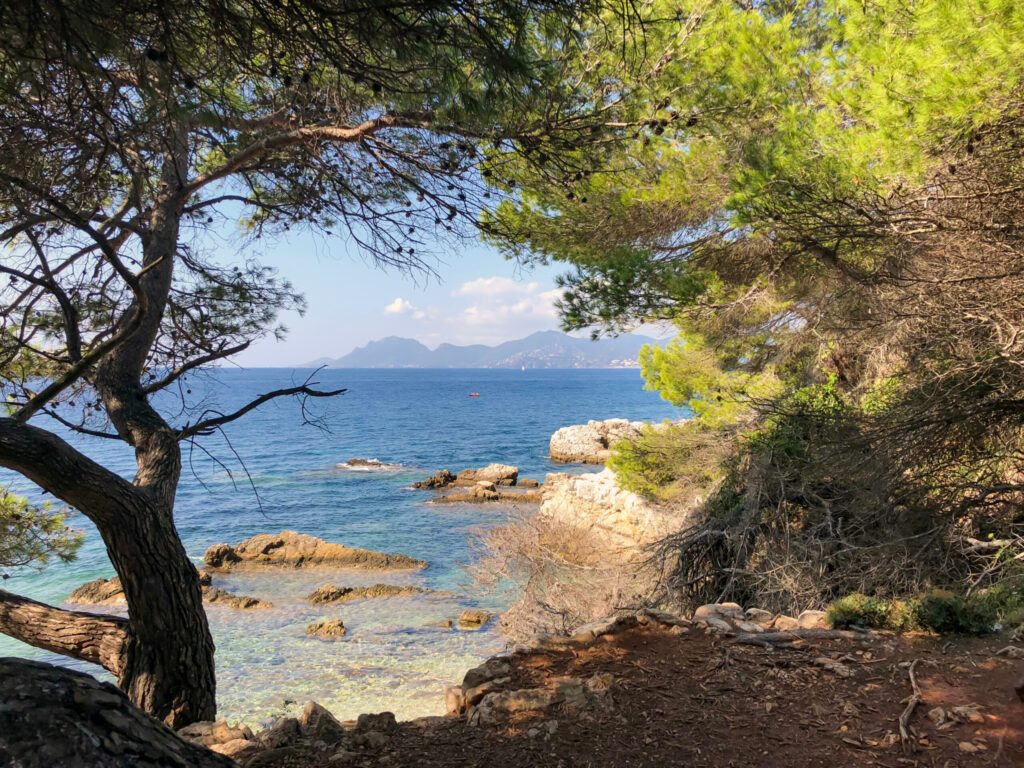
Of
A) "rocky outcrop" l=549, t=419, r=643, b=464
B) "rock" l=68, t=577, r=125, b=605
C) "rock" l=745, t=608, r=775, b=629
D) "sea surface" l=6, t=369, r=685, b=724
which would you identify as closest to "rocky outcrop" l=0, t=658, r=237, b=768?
"sea surface" l=6, t=369, r=685, b=724

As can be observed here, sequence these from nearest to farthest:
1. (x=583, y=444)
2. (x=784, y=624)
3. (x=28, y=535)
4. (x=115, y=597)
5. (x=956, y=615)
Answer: (x=956, y=615)
(x=784, y=624)
(x=28, y=535)
(x=115, y=597)
(x=583, y=444)

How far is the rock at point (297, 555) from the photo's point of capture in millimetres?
17281

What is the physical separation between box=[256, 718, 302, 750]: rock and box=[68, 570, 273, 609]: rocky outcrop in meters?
12.5

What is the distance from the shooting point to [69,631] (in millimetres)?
3662

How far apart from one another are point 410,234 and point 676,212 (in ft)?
14.1

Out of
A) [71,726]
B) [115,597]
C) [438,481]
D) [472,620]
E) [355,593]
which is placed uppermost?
[71,726]

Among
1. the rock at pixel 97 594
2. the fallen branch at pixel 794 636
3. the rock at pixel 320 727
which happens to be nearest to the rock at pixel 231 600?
→ the rock at pixel 97 594

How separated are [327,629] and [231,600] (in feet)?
11.0

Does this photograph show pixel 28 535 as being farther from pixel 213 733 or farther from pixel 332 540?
pixel 332 540

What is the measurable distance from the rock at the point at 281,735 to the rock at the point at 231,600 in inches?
493

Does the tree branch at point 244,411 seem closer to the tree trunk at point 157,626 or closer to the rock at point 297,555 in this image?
the tree trunk at point 157,626

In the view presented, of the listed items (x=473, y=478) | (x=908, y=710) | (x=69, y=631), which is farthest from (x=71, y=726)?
(x=473, y=478)

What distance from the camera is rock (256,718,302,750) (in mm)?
2939

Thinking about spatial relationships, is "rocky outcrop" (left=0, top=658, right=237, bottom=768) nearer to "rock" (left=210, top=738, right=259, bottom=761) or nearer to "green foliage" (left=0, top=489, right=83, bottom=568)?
"rock" (left=210, top=738, right=259, bottom=761)
